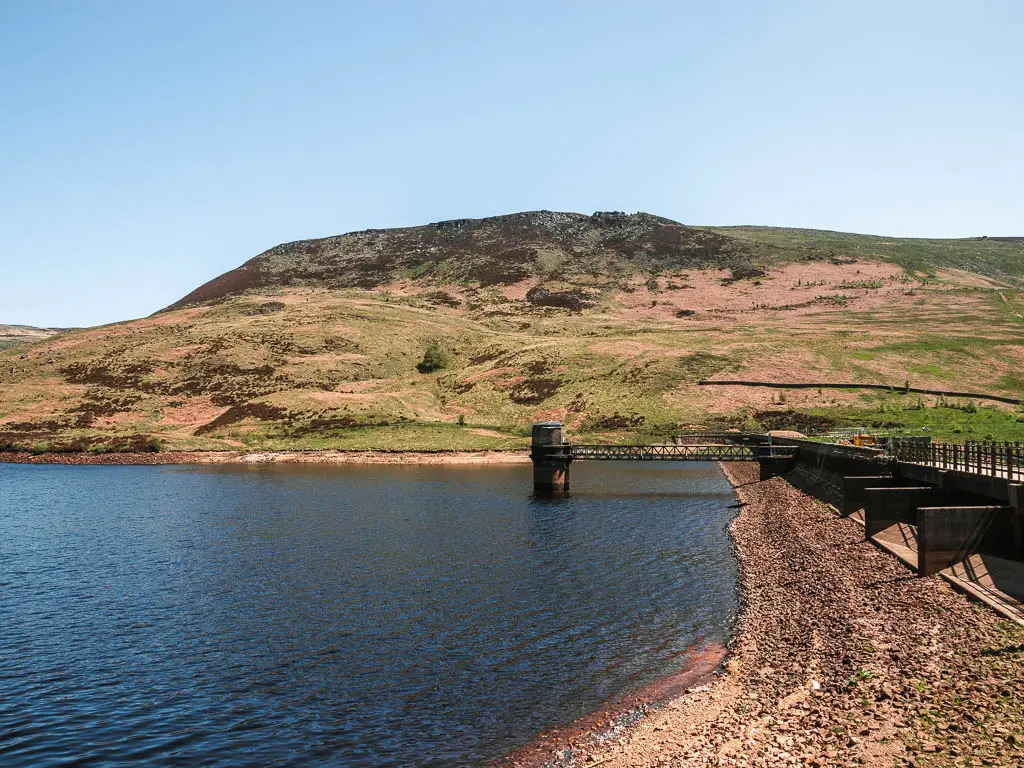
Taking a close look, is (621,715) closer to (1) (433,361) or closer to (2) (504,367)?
(2) (504,367)

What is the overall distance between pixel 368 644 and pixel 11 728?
10071mm

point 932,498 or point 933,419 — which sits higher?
point 932,498

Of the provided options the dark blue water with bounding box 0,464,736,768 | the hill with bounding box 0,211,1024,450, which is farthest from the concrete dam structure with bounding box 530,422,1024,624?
the hill with bounding box 0,211,1024,450

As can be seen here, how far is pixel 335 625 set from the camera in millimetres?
27422

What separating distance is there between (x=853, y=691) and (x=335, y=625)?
17445 mm

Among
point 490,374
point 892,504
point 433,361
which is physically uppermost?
point 433,361

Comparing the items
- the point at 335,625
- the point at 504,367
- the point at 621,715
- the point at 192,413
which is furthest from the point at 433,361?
the point at 621,715

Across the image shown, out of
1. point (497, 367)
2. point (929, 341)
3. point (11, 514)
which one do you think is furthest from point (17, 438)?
point (929, 341)

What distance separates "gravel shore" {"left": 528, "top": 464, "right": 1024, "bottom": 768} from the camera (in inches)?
592

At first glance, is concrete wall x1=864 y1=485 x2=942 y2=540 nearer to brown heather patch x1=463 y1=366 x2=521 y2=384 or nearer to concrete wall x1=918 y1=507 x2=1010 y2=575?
concrete wall x1=918 y1=507 x2=1010 y2=575

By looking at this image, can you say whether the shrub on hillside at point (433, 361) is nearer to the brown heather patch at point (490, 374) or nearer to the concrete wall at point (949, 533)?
the brown heather patch at point (490, 374)

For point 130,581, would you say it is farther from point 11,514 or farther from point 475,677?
point 11,514

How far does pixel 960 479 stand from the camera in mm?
32781

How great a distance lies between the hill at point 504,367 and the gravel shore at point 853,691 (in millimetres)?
54976
